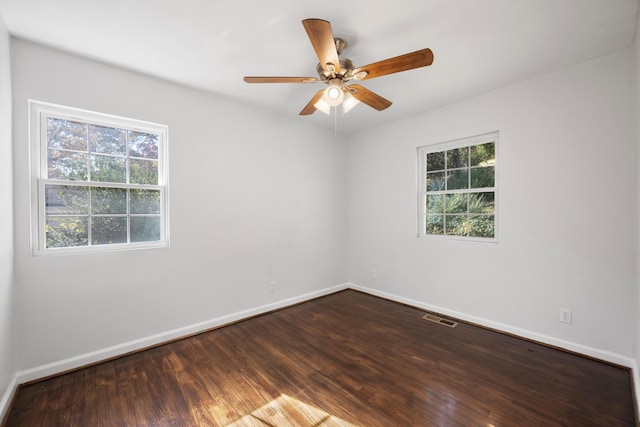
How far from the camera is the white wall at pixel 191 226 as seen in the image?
6.93ft

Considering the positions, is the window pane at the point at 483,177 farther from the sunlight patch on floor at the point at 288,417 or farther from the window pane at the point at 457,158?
the sunlight patch on floor at the point at 288,417

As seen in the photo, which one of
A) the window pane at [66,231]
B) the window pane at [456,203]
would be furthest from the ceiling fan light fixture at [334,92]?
the window pane at [66,231]

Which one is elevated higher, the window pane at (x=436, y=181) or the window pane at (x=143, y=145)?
the window pane at (x=143, y=145)

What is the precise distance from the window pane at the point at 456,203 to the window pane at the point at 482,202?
70mm

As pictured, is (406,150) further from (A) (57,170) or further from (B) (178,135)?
(A) (57,170)

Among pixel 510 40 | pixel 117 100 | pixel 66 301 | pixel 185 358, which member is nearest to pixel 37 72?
pixel 117 100

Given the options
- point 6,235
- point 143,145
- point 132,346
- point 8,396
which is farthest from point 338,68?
point 8,396

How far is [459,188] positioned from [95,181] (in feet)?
12.1

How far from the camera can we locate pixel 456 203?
10.9 ft

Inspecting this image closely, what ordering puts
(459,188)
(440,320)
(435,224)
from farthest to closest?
(435,224) < (459,188) < (440,320)

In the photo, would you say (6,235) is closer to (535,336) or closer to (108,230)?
(108,230)

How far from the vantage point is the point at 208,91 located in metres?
2.93

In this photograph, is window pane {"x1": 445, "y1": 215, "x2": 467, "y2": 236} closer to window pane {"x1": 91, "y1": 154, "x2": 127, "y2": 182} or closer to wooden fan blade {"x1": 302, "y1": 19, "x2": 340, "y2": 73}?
wooden fan blade {"x1": 302, "y1": 19, "x2": 340, "y2": 73}

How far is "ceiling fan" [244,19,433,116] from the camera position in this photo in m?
1.61
